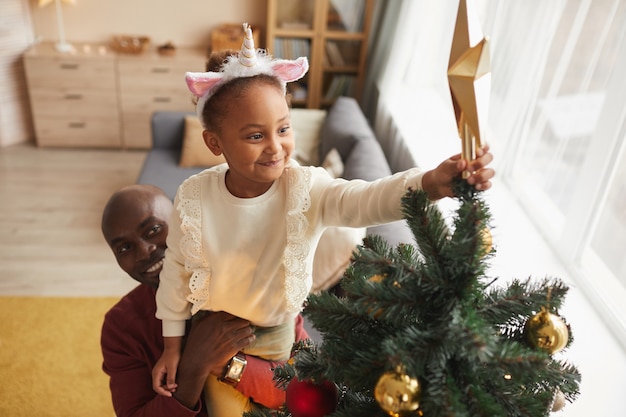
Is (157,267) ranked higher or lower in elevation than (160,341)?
higher

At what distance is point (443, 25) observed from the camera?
3.06 meters

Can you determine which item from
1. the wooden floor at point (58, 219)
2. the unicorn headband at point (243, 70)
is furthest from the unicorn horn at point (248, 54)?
the wooden floor at point (58, 219)

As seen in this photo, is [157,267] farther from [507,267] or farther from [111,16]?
[111,16]

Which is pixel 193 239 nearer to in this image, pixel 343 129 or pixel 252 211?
pixel 252 211

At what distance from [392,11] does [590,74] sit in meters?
2.26

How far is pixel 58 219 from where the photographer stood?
3.50 meters

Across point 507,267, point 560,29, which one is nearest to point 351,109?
point 560,29

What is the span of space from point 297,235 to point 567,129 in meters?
1.37

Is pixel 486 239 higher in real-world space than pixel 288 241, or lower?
higher

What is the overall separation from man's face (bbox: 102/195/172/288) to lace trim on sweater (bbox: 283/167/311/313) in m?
0.44

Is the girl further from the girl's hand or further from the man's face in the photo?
the man's face

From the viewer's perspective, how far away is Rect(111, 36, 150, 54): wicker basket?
14.0 feet

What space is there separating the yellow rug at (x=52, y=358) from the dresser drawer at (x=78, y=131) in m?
1.91

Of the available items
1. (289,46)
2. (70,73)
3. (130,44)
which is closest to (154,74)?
(130,44)
